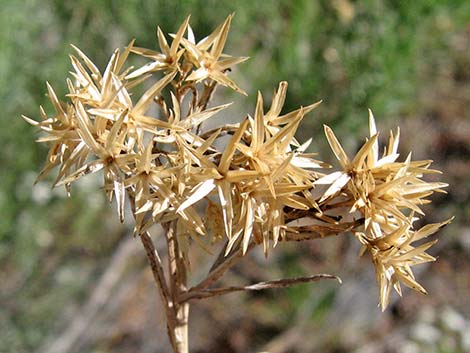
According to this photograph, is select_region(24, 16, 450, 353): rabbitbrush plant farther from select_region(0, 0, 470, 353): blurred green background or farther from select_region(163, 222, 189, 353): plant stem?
select_region(0, 0, 470, 353): blurred green background

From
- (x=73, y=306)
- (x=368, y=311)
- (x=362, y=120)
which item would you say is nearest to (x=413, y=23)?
(x=362, y=120)

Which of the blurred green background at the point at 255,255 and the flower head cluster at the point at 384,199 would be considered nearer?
the flower head cluster at the point at 384,199

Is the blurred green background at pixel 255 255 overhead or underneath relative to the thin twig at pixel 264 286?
underneath

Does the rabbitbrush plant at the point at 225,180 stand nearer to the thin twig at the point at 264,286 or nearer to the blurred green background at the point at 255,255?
the thin twig at the point at 264,286

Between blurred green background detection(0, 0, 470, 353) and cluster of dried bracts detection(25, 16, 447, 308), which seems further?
blurred green background detection(0, 0, 470, 353)

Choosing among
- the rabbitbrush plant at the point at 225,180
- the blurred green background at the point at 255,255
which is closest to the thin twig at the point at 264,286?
the rabbitbrush plant at the point at 225,180

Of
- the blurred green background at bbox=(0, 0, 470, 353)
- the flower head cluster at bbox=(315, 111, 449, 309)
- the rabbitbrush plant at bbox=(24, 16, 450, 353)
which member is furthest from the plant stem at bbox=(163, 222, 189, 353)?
the blurred green background at bbox=(0, 0, 470, 353)
